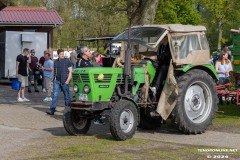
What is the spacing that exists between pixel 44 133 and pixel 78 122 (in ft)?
3.02

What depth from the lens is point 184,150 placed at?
9383mm

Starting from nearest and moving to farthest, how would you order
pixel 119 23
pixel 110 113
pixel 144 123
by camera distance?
1. pixel 110 113
2. pixel 144 123
3. pixel 119 23

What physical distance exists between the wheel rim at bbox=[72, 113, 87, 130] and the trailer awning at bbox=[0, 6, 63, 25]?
898 inches

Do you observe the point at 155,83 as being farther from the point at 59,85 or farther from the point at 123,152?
the point at 59,85

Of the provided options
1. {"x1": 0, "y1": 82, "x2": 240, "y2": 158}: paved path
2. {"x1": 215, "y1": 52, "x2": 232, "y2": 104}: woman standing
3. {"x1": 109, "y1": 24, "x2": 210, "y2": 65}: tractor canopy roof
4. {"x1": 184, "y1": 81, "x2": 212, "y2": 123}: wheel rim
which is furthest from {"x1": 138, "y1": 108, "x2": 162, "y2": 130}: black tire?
{"x1": 215, "y1": 52, "x2": 232, "y2": 104}: woman standing

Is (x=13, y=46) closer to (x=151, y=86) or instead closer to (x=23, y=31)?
(x=23, y=31)

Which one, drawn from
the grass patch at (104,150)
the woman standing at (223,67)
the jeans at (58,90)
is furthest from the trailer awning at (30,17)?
the grass patch at (104,150)

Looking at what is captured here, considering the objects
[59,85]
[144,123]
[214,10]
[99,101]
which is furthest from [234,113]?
[214,10]

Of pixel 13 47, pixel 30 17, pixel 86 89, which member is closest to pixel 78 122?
pixel 86 89

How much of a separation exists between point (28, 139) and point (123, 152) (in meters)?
2.40

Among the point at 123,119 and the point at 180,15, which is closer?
the point at 123,119

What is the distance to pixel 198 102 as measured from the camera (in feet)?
38.5

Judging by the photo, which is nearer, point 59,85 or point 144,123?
point 144,123

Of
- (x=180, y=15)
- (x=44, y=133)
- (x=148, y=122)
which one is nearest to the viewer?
(x=44, y=133)
